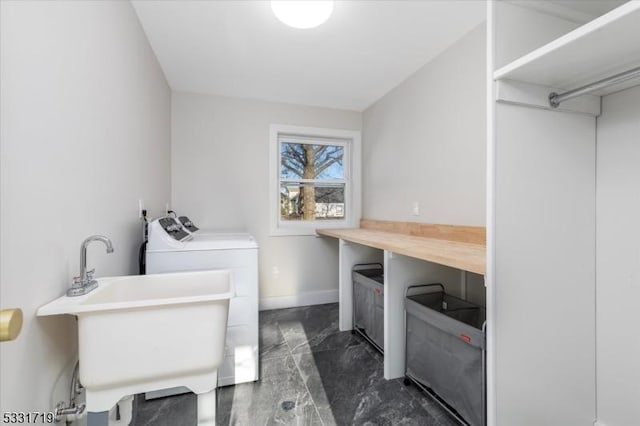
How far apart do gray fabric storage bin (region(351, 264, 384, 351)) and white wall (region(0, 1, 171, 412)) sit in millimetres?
1621

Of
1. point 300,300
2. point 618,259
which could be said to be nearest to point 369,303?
point 300,300

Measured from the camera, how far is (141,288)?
1247mm

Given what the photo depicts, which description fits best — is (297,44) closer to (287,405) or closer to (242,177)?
(242,177)

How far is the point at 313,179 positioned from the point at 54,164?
2.57 meters

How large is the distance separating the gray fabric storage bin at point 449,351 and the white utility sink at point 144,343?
1.08 metres

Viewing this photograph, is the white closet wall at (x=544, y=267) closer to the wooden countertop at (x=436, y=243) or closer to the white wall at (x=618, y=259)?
the white wall at (x=618, y=259)

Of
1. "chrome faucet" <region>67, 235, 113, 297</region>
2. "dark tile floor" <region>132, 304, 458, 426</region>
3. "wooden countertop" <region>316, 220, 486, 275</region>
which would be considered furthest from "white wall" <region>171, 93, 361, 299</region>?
"chrome faucet" <region>67, 235, 113, 297</region>

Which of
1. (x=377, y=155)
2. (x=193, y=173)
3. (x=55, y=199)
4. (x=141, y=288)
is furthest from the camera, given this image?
(x=377, y=155)

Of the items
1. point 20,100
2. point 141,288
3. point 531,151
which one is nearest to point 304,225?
point 141,288

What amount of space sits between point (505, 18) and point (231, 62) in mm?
1927

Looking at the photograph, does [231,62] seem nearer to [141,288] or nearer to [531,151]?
[141,288]

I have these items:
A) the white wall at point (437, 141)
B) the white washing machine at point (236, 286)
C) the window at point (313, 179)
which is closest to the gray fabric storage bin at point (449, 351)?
the white wall at point (437, 141)

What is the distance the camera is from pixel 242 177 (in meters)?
3.00

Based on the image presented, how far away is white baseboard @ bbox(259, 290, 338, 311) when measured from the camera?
3.05 metres
